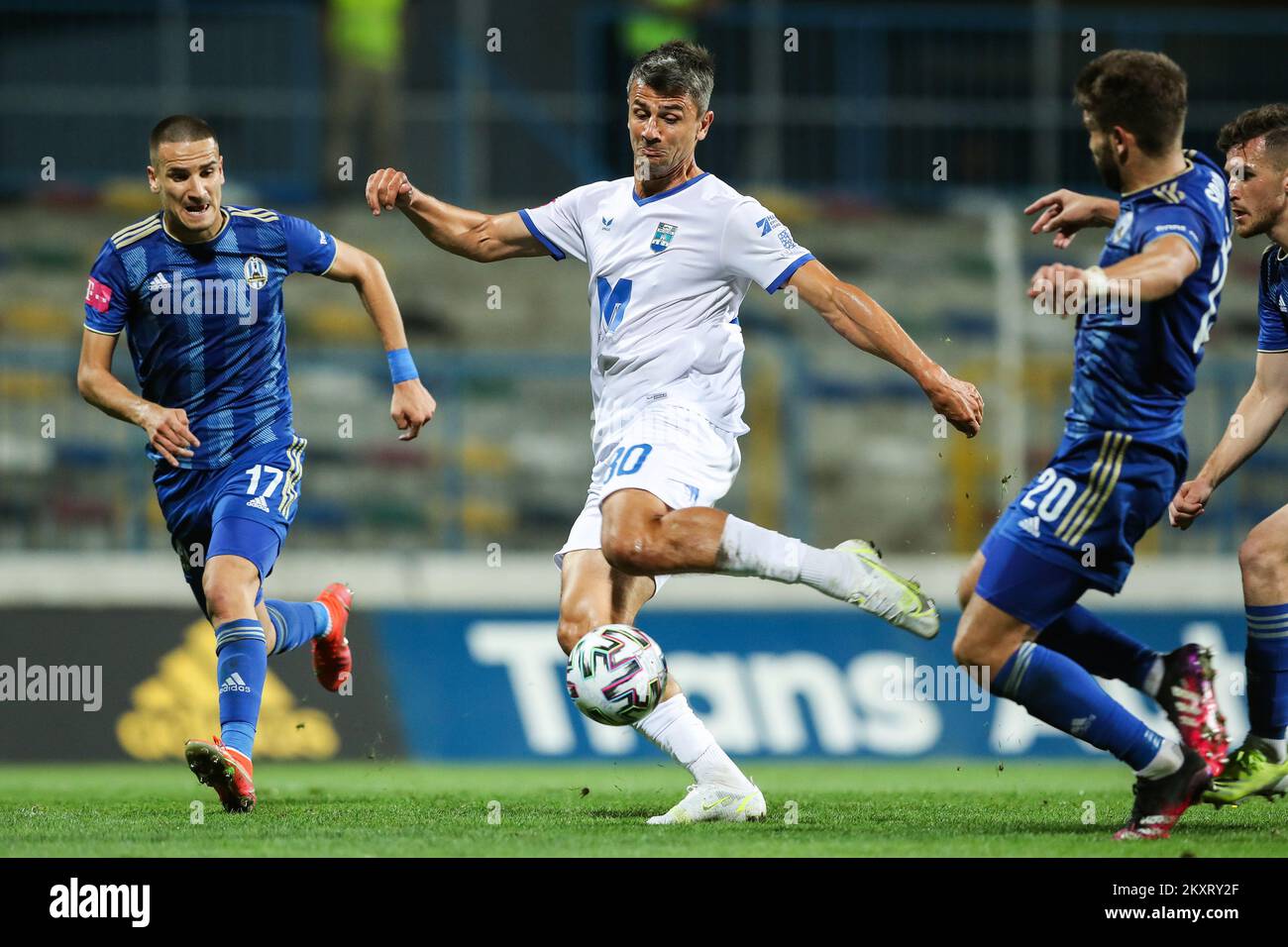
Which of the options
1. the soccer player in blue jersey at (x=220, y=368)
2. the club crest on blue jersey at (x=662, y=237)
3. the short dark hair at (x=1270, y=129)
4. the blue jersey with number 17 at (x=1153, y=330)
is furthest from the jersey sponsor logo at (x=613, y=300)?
the short dark hair at (x=1270, y=129)

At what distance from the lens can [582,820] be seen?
682 cm

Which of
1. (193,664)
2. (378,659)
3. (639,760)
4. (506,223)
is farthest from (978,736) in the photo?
(506,223)

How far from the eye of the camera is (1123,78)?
600 centimetres

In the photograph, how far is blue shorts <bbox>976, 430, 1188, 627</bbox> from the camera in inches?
240

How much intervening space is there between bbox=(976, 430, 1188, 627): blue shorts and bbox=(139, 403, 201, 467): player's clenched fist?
2.99m

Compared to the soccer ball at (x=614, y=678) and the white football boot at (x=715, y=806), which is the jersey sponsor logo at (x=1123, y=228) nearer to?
the soccer ball at (x=614, y=678)

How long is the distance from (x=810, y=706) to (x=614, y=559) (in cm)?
568

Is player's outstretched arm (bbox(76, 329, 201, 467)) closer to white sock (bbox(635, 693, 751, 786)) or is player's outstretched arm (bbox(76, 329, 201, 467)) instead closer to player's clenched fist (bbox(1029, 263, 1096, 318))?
white sock (bbox(635, 693, 751, 786))

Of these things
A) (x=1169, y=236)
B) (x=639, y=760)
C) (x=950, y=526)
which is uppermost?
(x=1169, y=236)

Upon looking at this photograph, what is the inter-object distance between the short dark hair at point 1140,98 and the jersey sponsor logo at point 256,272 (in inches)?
132

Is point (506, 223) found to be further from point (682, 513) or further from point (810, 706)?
point (810, 706)

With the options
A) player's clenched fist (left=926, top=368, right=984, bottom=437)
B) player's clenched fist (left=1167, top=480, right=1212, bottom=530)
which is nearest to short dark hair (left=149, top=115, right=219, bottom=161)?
player's clenched fist (left=926, top=368, right=984, bottom=437)

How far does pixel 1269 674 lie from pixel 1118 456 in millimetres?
1423

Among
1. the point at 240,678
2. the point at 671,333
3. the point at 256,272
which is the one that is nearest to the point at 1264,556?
the point at 671,333
